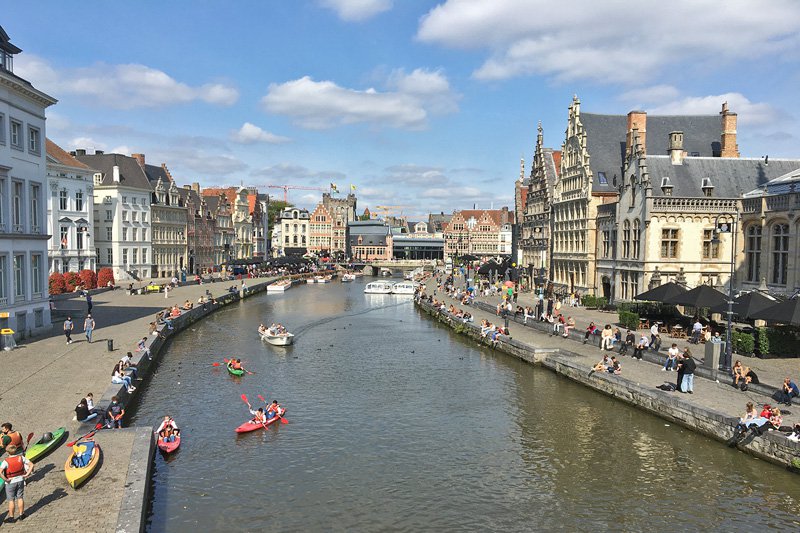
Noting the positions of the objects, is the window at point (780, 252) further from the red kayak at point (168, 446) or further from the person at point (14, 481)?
the person at point (14, 481)

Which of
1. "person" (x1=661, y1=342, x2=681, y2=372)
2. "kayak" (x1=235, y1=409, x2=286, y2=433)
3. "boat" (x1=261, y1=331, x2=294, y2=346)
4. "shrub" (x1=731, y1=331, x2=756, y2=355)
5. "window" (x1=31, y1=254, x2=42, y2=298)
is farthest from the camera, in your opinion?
"boat" (x1=261, y1=331, x2=294, y2=346)

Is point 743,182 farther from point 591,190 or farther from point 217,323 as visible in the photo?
point 217,323

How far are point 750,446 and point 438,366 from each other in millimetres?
18725

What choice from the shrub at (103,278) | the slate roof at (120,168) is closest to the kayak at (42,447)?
the shrub at (103,278)

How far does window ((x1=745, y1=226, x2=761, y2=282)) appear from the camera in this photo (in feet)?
122

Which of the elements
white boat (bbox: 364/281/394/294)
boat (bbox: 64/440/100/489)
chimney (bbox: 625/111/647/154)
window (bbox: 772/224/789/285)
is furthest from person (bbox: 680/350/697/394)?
white boat (bbox: 364/281/394/294)

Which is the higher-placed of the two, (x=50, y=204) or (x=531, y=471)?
(x=50, y=204)

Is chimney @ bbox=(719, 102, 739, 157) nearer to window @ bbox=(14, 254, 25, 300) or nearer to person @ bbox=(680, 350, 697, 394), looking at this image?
person @ bbox=(680, 350, 697, 394)

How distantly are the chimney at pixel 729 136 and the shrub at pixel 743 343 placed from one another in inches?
1163

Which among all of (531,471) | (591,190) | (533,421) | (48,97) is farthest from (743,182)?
(48,97)

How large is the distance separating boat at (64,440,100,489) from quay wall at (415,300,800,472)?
776 inches

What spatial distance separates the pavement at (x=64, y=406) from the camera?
46.2 feet

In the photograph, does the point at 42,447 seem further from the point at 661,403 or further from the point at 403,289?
the point at 403,289

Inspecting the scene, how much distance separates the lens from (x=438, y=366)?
120 feet
